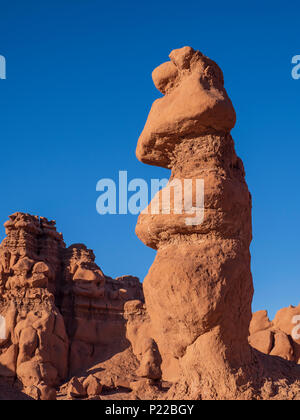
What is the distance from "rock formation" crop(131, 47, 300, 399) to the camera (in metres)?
8.81

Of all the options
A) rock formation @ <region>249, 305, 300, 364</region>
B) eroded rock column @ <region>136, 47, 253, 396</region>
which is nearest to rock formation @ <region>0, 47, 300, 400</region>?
eroded rock column @ <region>136, 47, 253, 396</region>

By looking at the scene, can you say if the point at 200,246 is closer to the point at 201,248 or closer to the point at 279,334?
the point at 201,248

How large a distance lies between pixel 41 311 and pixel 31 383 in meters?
3.11

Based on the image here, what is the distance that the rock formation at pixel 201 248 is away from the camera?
881 centimetres

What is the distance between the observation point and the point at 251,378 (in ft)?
29.2

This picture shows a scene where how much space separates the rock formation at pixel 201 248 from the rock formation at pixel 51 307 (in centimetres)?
1171

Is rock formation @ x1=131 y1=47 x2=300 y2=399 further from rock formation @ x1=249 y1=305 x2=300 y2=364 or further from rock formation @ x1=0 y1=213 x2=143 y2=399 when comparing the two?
rock formation @ x1=0 y1=213 x2=143 y2=399

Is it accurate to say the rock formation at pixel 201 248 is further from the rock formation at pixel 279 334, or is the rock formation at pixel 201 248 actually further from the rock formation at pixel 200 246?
the rock formation at pixel 279 334

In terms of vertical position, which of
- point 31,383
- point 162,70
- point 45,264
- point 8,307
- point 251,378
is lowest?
point 31,383

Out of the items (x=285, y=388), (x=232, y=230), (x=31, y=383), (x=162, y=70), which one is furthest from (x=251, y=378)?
(x=31, y=383)
